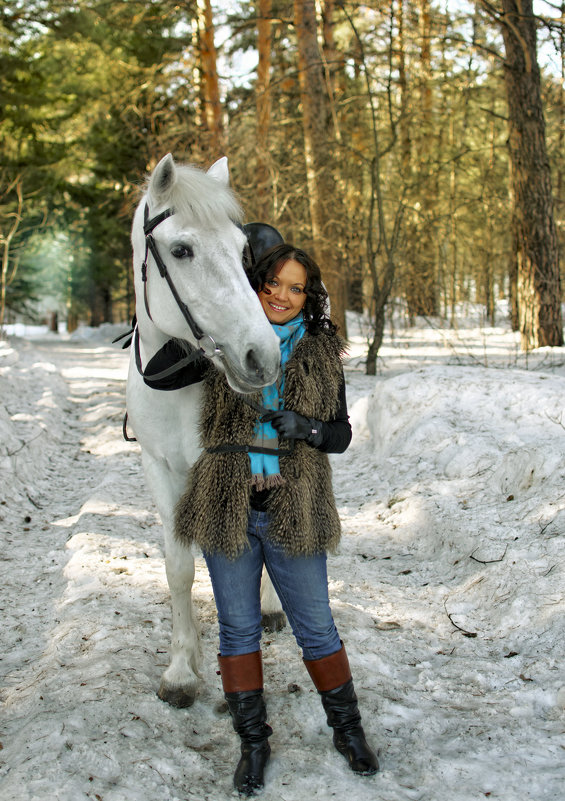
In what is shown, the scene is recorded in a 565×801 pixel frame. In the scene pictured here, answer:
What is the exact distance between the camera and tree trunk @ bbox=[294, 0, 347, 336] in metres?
11.3

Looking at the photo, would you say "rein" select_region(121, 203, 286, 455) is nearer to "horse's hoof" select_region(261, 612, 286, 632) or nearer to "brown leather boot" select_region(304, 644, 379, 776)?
"brown leather boot" select_region(304, 644, 379, 776)

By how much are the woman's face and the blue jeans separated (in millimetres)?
700

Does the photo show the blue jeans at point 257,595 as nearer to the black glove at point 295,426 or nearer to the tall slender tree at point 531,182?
the black glove at point 295,426

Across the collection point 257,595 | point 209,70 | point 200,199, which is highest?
point 209,70

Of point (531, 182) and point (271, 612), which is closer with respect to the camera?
point (271, 612)

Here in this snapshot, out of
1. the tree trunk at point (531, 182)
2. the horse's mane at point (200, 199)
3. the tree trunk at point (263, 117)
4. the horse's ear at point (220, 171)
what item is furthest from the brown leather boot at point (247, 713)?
the tree trunk at point (263, 117)

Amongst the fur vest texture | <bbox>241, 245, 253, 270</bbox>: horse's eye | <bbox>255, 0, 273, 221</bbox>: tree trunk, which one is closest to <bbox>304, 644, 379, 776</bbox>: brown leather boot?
the fur vest texture

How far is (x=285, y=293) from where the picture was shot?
7.46 ft

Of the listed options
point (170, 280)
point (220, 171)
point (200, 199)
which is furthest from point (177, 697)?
point (220, 171)

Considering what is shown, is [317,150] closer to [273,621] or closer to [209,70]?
[209,70]

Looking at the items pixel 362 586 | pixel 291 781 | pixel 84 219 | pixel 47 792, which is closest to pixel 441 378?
pixel 362 586

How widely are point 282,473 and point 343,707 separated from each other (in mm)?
827

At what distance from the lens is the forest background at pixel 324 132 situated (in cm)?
919

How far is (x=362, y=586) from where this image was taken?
394cm
